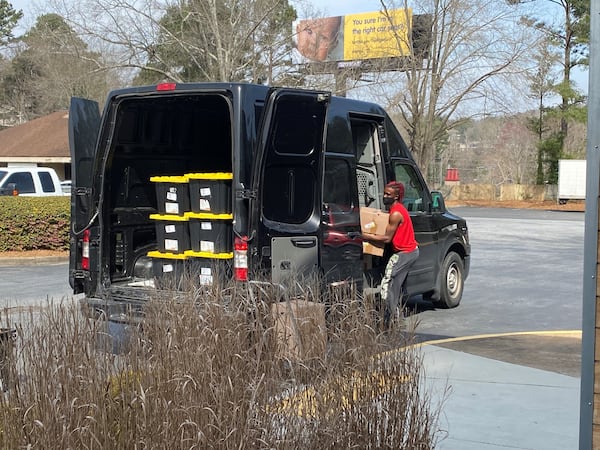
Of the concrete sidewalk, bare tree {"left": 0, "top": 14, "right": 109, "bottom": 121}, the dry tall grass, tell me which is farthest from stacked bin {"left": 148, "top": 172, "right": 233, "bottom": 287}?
bare tree {"left": 0, "top": 14, "right": 109, "bottom": 121}

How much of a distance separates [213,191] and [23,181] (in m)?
13.5

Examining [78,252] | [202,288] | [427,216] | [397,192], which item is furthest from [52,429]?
→ [427,216]

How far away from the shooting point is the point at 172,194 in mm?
8344

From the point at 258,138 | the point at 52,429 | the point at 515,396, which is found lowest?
the point at 515,396

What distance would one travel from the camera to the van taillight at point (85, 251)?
8234 mm

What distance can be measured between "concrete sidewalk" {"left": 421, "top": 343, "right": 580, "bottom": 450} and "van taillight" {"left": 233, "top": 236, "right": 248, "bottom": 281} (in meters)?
1.88

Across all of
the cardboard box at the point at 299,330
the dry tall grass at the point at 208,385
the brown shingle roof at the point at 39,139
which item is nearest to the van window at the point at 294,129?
the cardboard box at the point at 299,330

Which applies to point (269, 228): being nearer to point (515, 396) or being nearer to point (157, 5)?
point (515, 396)

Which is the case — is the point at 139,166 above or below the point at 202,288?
above

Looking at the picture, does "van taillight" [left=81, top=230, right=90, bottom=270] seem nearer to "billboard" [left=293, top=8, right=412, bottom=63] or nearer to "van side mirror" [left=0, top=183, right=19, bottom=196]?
"van side mirror" [left=0, top=183, right=19, bottom=196]

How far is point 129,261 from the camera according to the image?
8617 mm

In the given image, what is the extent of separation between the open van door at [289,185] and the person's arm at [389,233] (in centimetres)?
131

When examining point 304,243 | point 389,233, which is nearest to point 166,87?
point 304,243

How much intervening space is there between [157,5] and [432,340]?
62.8 feet
